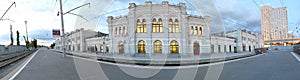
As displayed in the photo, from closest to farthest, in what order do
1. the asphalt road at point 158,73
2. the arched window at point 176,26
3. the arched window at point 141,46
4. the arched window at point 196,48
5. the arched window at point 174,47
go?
the asphalt road at point 158,73 → the arched window at point 141,46 → the arched window at point 174,47 → the arched window at point 176,26 → the arched window at point 196,48

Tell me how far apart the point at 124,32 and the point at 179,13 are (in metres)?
10.3

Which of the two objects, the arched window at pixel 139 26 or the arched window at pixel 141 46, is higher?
the arched window at pixel 139 26

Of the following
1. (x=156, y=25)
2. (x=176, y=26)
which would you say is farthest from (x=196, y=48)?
(x=156, y=25)

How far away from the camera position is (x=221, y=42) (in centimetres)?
4909

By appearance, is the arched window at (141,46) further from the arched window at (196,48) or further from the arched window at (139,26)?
the arched window at (196,48)

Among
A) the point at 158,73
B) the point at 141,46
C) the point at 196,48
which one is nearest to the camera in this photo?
the point at 158,73

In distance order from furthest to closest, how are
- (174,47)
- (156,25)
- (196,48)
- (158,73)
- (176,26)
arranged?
(196,48) → (176,26) → (156,25) → (174,47) → (158,73)

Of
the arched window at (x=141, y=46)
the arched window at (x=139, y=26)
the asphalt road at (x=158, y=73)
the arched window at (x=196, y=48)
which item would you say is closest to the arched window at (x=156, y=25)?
the arched window at (x=139, y=26)

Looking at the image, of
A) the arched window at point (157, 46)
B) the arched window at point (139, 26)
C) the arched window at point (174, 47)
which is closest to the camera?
the arched window at point (157, 46)

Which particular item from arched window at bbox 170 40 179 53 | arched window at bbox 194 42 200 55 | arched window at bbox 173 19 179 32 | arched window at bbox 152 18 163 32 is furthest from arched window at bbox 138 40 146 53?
arched window at bbox 194 42 200 55

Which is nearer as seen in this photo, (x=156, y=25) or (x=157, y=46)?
(x=157, y=46)

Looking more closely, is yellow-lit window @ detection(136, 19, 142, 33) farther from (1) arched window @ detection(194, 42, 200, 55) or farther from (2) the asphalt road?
(2) the asphalt road

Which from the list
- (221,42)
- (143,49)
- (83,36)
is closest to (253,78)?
(143,49)

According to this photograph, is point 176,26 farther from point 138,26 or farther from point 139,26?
point 138,26
